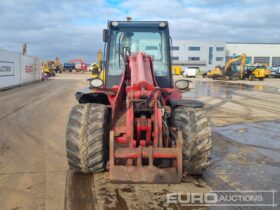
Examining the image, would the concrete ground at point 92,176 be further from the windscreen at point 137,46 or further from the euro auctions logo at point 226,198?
the windscreen at point 137,46

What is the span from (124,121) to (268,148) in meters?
3.93

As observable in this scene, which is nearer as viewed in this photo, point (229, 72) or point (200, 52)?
point (229, 72)

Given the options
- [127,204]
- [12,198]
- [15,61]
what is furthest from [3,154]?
[15,61]

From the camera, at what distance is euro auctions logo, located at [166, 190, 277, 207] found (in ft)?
14.5

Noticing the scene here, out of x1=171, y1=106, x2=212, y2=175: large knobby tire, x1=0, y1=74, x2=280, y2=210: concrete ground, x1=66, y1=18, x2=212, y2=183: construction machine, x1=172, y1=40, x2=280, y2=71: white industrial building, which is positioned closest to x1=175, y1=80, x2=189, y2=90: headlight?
x1=66, y1=18, x2=212, y2=183: construction machine

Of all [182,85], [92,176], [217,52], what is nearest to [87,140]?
[92,176]

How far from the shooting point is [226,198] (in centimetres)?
459

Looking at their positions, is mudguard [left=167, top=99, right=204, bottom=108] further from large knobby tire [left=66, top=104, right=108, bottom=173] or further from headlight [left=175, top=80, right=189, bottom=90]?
large knobby tire [left=66, top=104, right=108, bottom=173]

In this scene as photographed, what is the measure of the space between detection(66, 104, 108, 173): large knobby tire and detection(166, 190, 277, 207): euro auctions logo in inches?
49.7

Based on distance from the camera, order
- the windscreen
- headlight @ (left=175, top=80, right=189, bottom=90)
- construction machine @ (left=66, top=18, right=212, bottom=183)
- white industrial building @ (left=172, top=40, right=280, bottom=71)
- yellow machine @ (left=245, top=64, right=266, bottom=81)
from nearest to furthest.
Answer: construction machine @ (left=66, top=18, right=212, bottom=183) < headlight @ (left=175, top=80, right=189, bottom=90) < the windscreen < yellow machine @ (left=245, top=64, right=266, bottom=81) < white industrial building @ (left=172, top=40, right=280, bottom=71)

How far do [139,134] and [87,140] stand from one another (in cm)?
80

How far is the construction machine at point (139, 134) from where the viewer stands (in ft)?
15.5

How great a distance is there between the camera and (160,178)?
4.70 metres

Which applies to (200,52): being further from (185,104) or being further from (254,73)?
(185,104)
